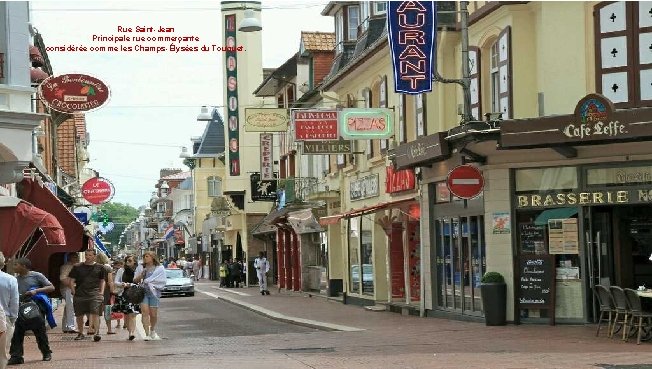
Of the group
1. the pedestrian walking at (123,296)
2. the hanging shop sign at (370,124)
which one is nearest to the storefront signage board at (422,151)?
the hanging shop sign at (370,124)

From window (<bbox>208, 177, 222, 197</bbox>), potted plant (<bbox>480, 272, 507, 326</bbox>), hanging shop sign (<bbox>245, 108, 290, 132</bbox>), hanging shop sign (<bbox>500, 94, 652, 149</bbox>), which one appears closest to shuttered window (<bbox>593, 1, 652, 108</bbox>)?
hanging shop sign (<bbox>500, 94, 652, 149</bbox>)

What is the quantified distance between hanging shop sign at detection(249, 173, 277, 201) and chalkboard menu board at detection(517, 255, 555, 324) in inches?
1089

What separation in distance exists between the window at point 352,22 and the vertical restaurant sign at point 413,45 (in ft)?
43.8

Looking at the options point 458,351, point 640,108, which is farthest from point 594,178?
point 458,351

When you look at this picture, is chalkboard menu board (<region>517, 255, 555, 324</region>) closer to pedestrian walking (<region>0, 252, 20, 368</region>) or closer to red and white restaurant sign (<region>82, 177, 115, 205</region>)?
pedestrian walking (<region>0, 252, 20, 368</region>)

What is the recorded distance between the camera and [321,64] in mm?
40281

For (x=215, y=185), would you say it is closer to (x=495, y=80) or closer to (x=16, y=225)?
(x=495, y=80)

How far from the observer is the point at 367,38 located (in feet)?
101

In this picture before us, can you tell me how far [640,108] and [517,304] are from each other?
487 cm

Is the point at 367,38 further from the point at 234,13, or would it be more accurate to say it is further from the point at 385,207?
the point at 234,13

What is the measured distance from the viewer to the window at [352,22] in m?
34.0

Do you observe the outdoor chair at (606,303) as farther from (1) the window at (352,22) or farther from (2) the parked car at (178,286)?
(2) the parked car at (178,286)

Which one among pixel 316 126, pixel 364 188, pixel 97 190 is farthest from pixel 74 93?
pixel 97 190

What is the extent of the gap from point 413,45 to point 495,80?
84.2 inches
